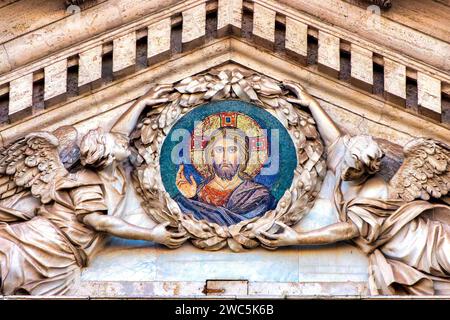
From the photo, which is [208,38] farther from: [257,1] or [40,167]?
[40,167]

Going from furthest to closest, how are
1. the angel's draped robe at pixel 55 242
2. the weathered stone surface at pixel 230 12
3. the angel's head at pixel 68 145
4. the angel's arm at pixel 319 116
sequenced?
the weathered stone surface at pixel 230 12 → the angel's head at pixel 68 145 → the angel's arm at pixel 319 116 → the angel's draped robe at pixel 55 242

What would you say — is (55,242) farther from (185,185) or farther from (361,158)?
(361,158)

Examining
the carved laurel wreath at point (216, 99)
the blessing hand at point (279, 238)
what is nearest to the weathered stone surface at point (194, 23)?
the carved laurel wreath at point (216, 99)

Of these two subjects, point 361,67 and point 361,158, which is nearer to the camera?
point 361,158

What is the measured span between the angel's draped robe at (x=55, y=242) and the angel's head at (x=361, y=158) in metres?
2.43

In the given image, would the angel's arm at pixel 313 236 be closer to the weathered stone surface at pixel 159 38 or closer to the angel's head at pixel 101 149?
the angel's head at pixel 101 149

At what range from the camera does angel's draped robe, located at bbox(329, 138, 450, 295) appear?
74.0 ft

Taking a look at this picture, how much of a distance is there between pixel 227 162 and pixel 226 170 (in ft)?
0.28

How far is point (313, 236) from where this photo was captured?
22.8 metres

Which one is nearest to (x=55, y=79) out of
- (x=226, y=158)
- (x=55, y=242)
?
(x=55, y=242)

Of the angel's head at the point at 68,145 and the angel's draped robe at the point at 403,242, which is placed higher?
the angel's head at the point at 68,145

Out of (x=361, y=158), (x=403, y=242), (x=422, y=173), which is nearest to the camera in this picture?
(x=403, y=242)

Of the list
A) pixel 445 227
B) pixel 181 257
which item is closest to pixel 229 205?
pixel 181 257

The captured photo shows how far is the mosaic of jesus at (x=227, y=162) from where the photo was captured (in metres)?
23.2
